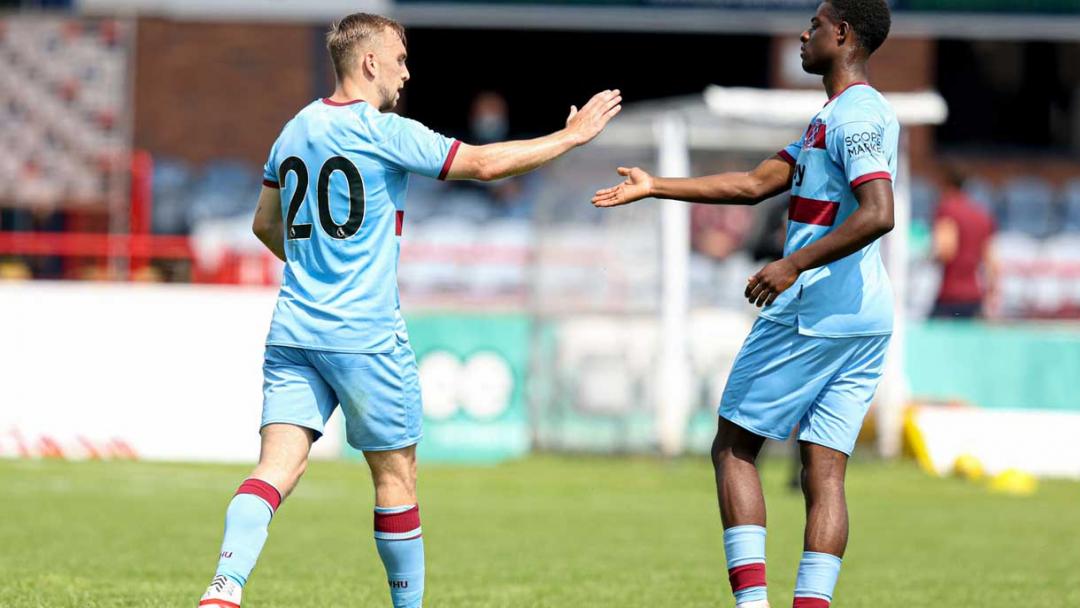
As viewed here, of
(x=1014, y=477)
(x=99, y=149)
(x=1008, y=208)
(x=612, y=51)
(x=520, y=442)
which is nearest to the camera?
(x=1014, y=477)

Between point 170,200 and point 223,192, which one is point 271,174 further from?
point 223,192

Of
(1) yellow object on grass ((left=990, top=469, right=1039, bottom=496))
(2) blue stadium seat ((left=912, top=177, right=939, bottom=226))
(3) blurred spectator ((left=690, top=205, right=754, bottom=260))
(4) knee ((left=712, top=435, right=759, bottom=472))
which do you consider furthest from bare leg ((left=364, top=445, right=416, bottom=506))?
(2) blue stadium seat ((left=912, top=177, right=939, bottom=226))

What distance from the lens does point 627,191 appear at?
250 inches

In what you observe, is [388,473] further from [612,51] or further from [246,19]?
[612,51]

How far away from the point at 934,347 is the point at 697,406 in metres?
2.68

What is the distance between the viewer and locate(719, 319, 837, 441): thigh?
6.10m

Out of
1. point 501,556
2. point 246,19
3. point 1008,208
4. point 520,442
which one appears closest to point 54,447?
point 520,442

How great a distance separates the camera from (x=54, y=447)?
621 inches

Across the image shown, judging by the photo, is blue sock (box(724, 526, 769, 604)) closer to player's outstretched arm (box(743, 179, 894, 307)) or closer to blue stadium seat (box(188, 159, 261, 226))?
player's outstretched arm (box(743, 179, 894, 307))

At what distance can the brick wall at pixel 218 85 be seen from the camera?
1011 inches

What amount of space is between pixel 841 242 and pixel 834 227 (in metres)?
0.27

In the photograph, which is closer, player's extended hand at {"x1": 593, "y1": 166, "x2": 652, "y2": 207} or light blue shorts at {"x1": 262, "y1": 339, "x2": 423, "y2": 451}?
light blue shorts at {"x1": 262, "y1": 339, "x2": 423, "y2": 451}

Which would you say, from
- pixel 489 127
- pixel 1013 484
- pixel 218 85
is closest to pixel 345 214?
pixel 1013 484

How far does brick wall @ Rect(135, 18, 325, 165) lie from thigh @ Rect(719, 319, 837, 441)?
65.6 ft
